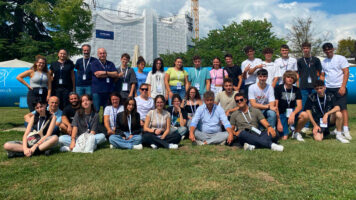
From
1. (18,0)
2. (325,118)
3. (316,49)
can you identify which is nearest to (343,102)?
(325,118)

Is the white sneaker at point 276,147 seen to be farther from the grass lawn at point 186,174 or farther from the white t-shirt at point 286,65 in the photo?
the white t-shirt at point 286,65

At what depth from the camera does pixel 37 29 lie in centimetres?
2520

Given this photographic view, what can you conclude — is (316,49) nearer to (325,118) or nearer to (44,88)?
(325,118)

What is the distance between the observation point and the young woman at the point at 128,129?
204 inches

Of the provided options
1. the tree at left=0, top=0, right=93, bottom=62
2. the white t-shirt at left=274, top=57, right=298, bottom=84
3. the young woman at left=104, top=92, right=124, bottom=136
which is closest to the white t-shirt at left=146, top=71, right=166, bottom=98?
the young woman at left=104, top=92, right=124, bottom=136

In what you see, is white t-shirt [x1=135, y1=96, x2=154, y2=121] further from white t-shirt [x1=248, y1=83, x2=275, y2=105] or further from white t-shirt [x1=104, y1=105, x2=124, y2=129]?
white t-shirt [x1=248, y1=83, x2=275, y2=105]

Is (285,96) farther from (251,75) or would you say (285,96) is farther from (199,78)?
(199,78)

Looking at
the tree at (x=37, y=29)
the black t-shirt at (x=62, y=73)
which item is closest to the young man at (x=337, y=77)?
the black t-shirt at (x=62, y=73)

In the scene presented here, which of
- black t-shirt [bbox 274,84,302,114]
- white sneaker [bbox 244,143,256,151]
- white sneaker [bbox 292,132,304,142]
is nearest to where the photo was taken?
white sneaker [bbox 244,143,256,151]

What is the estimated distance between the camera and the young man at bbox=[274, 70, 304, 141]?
19.9 ft

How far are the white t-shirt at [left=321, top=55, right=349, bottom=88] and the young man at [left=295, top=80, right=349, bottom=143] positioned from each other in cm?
47

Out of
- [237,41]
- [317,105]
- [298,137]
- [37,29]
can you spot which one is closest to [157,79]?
[298,137]

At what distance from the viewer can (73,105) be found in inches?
220

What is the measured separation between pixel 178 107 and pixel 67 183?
3.41m
